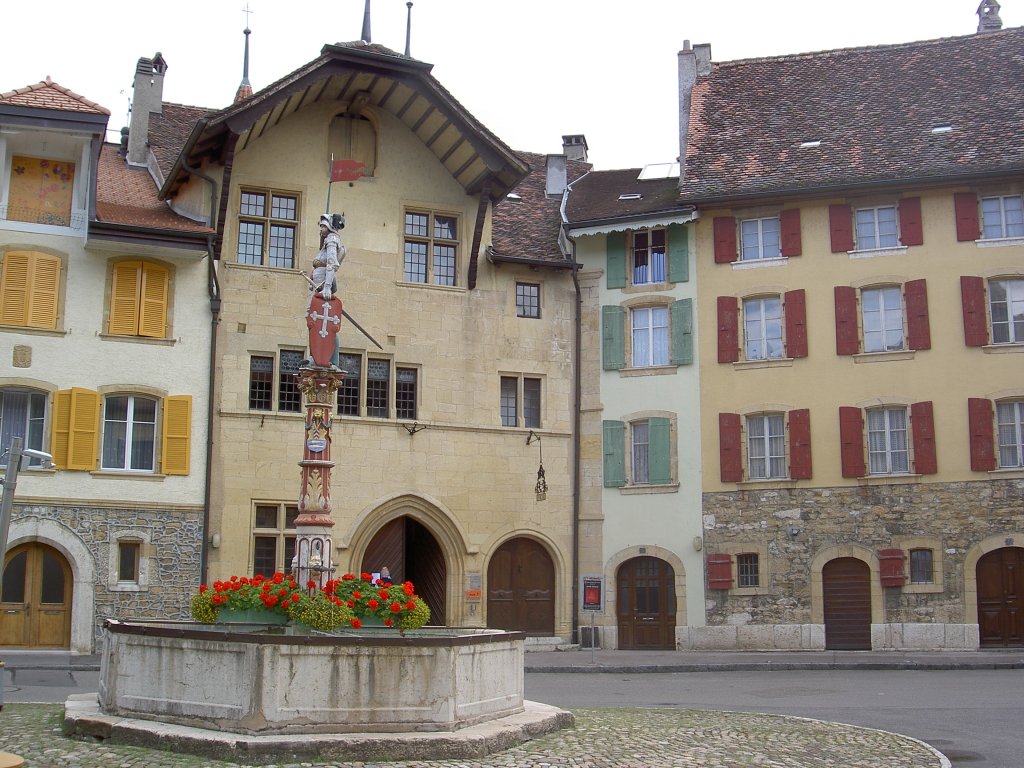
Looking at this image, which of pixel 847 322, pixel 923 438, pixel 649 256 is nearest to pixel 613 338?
pixel 649 256

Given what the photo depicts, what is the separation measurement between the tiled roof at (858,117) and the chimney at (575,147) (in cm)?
394

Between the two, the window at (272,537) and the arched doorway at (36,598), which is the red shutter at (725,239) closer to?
the window at (272,537)

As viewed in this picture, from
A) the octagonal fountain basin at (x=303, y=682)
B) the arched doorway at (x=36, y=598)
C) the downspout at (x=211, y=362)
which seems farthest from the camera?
the downspout at (x=211, y=362)

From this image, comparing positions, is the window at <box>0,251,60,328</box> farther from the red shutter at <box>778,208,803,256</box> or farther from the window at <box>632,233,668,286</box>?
the red shutter at <box>778,208,803,256</box>

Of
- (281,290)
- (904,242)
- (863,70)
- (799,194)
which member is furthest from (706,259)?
(281,290)

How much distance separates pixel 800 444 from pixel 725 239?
183 inches

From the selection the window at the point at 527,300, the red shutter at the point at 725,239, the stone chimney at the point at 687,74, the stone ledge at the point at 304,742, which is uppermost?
the stone chimney at the point at 687,74

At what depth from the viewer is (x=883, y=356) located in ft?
84.4

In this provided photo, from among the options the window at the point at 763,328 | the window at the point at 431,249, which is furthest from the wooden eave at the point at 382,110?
the window at the point at 763,328

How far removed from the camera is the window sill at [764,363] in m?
26.2

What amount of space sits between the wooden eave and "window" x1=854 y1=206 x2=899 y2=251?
22.8 ft

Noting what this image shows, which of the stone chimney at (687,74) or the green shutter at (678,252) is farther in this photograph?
the stone chimney at (687,74)

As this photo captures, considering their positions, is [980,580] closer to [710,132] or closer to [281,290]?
[710,132]

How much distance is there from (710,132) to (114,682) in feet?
69.2
